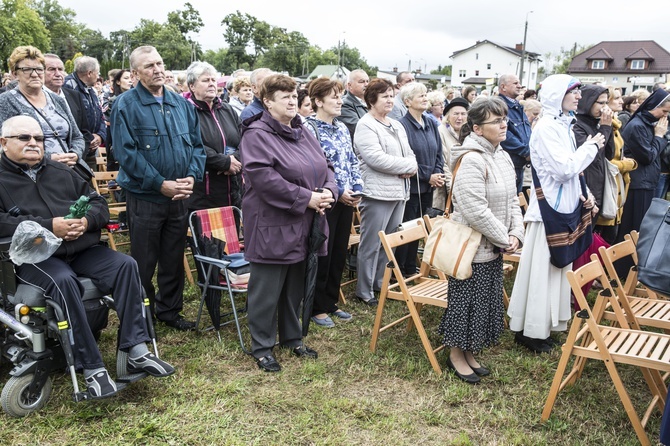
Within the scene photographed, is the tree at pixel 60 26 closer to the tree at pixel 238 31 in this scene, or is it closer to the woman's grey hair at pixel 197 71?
the tree at pixel 238 31

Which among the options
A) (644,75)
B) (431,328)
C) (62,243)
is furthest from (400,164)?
(644,75)

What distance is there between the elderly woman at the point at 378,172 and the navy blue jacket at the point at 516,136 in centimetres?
184

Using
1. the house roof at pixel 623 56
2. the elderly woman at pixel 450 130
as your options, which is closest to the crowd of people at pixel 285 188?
the elderly woman at pixel 450 130

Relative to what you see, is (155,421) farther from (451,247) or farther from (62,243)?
(451,247)

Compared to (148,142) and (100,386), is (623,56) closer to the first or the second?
(148,142)

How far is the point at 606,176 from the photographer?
5.15m

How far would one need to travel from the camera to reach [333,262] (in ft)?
16.4

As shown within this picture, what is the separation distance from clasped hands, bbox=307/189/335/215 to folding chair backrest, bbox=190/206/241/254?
1.19m

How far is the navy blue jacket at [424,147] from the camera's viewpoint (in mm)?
5652

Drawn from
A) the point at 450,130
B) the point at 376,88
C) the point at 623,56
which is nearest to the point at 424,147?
the point at 450,130

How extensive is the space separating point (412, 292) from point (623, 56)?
7810 cm

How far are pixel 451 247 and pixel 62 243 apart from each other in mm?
2543

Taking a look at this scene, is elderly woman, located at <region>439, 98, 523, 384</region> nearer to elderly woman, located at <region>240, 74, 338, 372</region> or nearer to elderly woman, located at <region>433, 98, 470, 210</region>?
elderly woman, located at <region>240, 74, 338, 372</region>

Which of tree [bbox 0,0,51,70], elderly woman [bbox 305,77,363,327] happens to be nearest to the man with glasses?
elderly woman [bbox 305,77,363,327]
